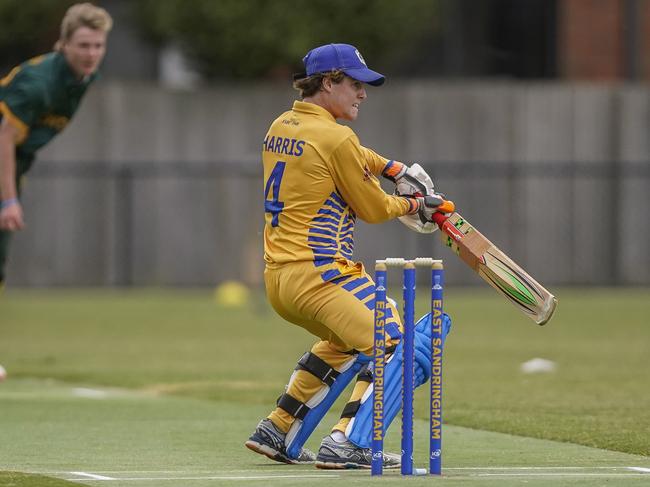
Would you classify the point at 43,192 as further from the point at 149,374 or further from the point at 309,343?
the point at 149,374

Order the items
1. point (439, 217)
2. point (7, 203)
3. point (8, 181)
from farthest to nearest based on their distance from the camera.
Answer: point (8, 181), point (7, 203), point (439, 217)

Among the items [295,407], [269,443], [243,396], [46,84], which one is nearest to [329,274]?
[295,407]

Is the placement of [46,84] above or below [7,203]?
above

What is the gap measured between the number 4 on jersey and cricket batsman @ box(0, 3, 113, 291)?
2936mm

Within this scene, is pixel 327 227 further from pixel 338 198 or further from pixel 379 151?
pixel 379 151

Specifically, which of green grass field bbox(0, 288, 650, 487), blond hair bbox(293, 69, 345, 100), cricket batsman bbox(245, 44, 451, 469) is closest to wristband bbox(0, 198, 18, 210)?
green grass field bbox(0, 288, 650, 487)

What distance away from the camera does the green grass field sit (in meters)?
7.71

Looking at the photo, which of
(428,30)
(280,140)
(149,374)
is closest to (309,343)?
(149,374)

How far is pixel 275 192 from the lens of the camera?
25.3ft

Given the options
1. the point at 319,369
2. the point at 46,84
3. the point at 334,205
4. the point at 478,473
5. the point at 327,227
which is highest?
the point at 46,84

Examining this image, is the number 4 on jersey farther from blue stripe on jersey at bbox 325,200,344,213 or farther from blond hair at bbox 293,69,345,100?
blond hair at bbox 293,69,345,100

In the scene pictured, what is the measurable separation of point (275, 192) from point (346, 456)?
1.30m

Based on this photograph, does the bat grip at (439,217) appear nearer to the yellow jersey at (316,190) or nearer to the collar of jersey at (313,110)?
the yellow jersey at (316,190)

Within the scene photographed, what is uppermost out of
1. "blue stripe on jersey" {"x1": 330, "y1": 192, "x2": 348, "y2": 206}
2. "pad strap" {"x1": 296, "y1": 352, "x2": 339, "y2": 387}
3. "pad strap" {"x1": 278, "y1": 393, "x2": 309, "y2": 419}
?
"blue stripe on jersey" {"x1": 330, "y1": 192, "x2": 348, "y2": 206}
